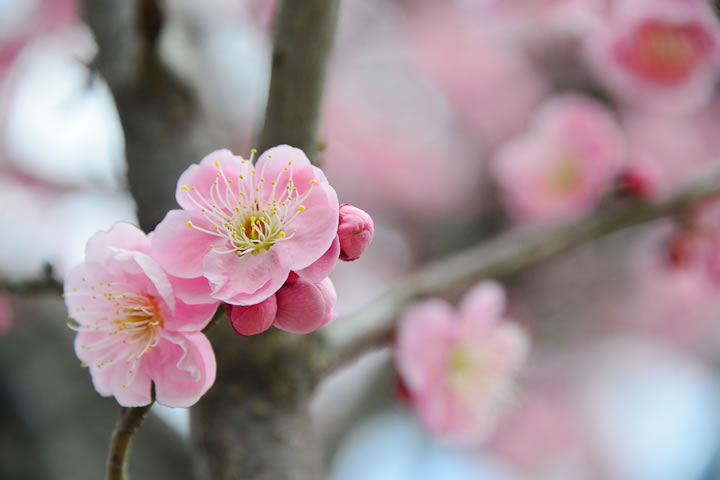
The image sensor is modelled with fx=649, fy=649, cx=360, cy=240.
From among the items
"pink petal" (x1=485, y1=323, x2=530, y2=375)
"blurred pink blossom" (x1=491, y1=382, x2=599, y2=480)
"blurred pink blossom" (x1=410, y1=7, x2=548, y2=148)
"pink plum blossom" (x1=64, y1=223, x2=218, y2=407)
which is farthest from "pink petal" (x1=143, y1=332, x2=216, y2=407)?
"blurred pink blossom" (x1=491, y1=382, x2=599, y2=480)

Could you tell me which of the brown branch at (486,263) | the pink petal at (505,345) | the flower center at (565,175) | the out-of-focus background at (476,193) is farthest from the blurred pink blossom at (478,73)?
the pink petal at (505,345)

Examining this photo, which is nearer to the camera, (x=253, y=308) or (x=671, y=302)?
(x=253, y=308)

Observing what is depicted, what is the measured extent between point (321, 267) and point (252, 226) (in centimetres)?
8

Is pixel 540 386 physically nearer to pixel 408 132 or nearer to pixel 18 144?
pixel 408 132

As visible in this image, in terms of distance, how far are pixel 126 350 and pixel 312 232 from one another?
0.17 meters

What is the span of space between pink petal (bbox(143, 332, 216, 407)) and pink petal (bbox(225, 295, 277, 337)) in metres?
0.04

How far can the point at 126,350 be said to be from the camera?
1.49 ft

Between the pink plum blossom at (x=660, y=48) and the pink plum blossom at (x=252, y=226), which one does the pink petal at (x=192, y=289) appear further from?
the pink plum blossom at (x=660, y=48)

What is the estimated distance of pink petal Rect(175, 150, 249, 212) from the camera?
1.35 ft

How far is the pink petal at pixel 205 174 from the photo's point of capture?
0.41m

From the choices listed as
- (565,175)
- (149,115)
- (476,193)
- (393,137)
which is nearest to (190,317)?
(149,115)

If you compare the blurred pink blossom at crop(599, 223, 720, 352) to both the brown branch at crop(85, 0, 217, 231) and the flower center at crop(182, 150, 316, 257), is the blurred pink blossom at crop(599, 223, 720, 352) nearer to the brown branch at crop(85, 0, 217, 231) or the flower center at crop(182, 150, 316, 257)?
the brown branch at crop(85, 0, 217, 231)

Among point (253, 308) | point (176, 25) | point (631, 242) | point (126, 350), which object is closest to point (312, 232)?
point (253, 308)

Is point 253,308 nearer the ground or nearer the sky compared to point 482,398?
nearer the sky
